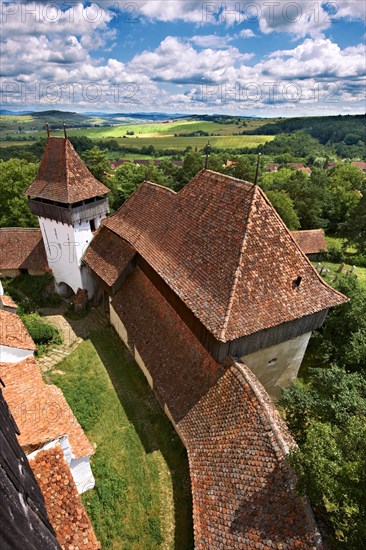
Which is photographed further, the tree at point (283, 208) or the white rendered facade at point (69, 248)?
the tree at point (283, 208)

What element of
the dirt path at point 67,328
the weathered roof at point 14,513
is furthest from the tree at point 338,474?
the dirt path at point 67,328

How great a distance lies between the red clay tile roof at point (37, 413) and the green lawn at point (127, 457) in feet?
7.71

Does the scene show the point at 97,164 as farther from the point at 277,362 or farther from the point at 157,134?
the point at 157,134

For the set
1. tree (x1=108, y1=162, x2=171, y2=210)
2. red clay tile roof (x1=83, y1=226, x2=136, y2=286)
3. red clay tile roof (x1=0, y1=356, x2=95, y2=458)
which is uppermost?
tree (x1=108, y1=162, x2=171, y2=210)

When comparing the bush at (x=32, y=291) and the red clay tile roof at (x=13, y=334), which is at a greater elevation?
the red clay tile roof at (x=13, y=334)

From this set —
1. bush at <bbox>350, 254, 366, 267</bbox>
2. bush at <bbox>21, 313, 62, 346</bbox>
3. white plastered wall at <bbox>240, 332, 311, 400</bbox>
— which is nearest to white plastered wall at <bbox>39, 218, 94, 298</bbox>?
bush at <bbox>21, 313, 62, 346</bbox>

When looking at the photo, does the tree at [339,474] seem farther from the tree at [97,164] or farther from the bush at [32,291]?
the tree at [97,164]

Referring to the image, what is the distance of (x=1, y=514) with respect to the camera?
278cm

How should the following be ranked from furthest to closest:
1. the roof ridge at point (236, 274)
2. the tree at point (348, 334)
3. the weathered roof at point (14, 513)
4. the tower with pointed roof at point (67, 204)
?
the tower with pointed roof at point (67, 204)
the tree at point (348, 334)
the roof ridge at point (236, 274)
the weathered roof at point (14, 513)

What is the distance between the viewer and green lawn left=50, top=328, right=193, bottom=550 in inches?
428

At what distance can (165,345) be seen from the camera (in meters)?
14.4

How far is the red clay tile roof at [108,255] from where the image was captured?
58.2ft

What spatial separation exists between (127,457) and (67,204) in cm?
1396

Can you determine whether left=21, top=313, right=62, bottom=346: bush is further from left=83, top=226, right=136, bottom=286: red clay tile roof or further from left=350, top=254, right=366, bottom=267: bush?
left=350, top=254, right=366, bottom=267: bush
